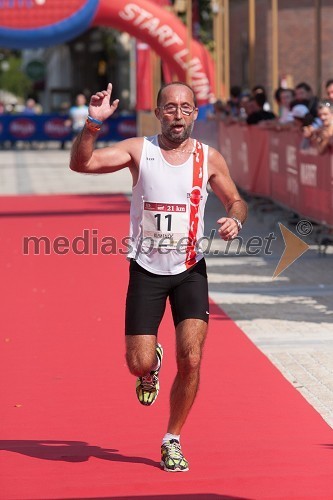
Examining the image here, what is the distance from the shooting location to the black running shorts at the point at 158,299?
690 centimetres

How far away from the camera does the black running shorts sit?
690cm

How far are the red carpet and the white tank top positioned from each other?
99 cm

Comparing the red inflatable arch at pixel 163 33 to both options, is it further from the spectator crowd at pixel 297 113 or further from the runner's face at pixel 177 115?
the runner's face at pixel 177 115

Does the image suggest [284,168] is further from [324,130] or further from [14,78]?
[14,78]

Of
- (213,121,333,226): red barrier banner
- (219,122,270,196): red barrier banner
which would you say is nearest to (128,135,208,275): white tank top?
(213,121,333,226): red barrier banner

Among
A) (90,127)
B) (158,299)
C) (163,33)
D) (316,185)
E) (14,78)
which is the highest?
(90,127)

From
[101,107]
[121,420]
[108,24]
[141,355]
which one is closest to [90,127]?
[101,107]

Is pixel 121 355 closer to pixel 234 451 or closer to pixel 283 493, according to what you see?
pixel 234 451

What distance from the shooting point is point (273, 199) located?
2023 cm

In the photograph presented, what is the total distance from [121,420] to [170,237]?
1439mm

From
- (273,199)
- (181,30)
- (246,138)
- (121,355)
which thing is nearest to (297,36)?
(181,30)

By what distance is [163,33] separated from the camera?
34188 mm

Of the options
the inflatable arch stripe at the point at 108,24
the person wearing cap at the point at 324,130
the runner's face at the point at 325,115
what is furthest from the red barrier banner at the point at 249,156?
the inflatable arch stripe at the point at 108,24

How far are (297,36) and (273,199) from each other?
3061 centimetres
